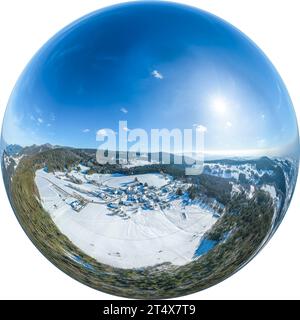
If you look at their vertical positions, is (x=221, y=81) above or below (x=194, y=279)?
above

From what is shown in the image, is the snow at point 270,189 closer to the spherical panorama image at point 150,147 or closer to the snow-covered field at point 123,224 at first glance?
the spherical panorama image at point 150,147

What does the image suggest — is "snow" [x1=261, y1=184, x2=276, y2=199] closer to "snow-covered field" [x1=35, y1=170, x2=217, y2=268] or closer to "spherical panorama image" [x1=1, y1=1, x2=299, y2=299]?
"spherical panorama image" [x1=1, y1=1, x2=299, y2=299]

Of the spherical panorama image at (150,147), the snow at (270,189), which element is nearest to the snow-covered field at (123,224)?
the spherical panorama image at (150,147)

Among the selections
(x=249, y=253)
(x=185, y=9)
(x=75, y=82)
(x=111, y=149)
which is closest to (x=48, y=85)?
(x=75, y=82)

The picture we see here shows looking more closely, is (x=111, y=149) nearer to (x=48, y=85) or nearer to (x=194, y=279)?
(x=48, y=85)

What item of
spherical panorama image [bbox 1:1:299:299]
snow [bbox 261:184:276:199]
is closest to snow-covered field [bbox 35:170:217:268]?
spherical panorama image [bbox 1:1:299:299]
